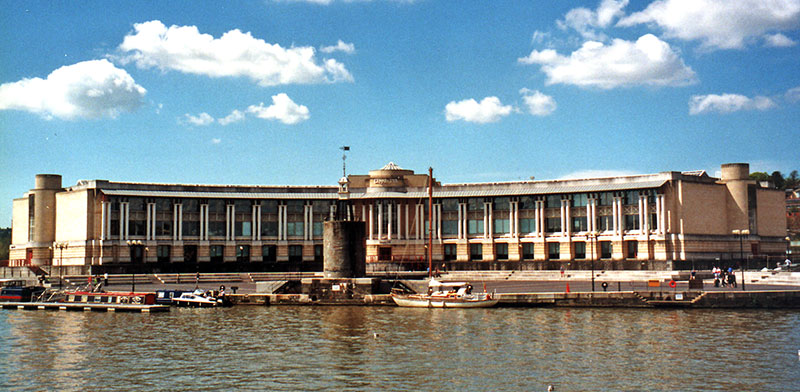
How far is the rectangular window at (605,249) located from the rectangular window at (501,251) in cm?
1410

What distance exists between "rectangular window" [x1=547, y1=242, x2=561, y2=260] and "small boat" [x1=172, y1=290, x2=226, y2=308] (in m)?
51.1

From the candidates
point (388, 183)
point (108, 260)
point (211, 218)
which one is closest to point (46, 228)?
point (108, 260)

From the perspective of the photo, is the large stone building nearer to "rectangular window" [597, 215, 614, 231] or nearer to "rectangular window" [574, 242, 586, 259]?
"rectangular window" [597, 215, 614, 231]

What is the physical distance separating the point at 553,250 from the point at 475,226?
12.3 meters

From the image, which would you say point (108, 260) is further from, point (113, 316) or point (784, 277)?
point (784, 277)

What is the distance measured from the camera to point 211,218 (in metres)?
118

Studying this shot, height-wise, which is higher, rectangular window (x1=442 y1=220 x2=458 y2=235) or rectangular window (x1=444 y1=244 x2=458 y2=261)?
rectangular window (x1=442 y1=220 x2=458 y2=235)

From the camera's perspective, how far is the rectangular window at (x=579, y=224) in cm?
11056

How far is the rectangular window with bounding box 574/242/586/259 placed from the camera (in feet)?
362

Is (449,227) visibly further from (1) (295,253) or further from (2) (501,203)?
(1) (295,253)

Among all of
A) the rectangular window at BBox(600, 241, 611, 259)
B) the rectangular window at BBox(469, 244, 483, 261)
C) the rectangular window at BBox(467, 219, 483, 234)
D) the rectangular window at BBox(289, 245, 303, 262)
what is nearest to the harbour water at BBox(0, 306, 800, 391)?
the rectangular window at BBox(600, 241, 611, 259)

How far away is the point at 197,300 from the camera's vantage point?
79125 millimetres

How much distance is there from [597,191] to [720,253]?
18031 mm

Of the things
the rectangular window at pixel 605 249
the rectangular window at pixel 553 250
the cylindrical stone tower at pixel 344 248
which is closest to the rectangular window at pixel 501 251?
the rectangular window at pixel 553 250
